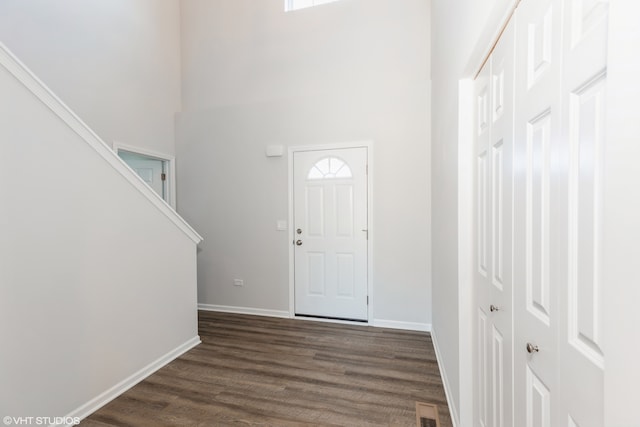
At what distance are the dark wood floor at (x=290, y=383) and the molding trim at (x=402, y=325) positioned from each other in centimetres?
11

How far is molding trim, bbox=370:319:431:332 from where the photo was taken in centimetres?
334

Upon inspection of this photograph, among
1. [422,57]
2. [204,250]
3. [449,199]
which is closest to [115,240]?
[204,250]

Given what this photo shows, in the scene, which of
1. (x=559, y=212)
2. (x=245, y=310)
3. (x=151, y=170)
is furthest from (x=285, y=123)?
(x=559, y=212)

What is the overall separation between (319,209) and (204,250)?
1.74 metres

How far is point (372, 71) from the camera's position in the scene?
3504mm

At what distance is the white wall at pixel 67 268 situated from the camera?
5.23ft

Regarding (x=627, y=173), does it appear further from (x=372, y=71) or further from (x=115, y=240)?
(x=372, y=71)

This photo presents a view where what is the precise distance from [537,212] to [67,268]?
96.7 inches

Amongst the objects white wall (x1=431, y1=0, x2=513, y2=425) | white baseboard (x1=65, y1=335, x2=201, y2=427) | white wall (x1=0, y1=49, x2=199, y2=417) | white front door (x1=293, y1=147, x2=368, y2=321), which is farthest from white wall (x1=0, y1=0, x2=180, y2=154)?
white wall (x1=431, y1=0, x2=513, y2=425)

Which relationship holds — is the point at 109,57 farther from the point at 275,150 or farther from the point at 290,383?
the point at 290,383

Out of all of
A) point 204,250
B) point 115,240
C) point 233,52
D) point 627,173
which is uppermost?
point 233,52

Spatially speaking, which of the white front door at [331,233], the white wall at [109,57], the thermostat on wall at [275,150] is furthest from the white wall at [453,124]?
the white wall at [109,57]

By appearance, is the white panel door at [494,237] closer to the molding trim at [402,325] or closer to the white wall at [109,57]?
the molding trim at [402,325]

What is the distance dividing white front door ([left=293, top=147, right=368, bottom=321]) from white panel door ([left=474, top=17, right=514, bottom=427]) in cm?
195
